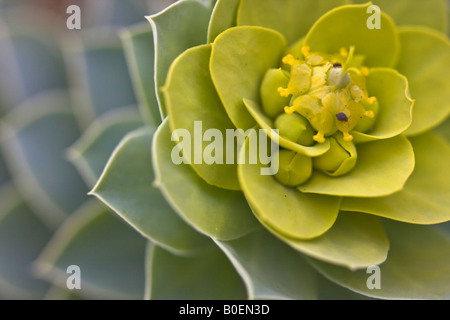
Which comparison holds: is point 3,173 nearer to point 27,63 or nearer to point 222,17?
point 27,63

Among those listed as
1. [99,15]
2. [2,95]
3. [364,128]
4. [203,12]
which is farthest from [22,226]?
[364,128]

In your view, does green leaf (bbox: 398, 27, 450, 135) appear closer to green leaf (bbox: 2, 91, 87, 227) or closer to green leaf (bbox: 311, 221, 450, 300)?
green leaf (bbox: 311, 221, 450, 300)

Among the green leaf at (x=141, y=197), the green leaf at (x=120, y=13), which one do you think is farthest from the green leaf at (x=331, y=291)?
the green leaf at (x=120, y=13)

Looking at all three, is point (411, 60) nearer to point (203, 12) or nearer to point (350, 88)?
point (350, 88)

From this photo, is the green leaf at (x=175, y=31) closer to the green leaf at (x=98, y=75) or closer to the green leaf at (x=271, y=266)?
the green leaf at (x=271, y=266)

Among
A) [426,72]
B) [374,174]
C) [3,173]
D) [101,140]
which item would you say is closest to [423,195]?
[374,174]
